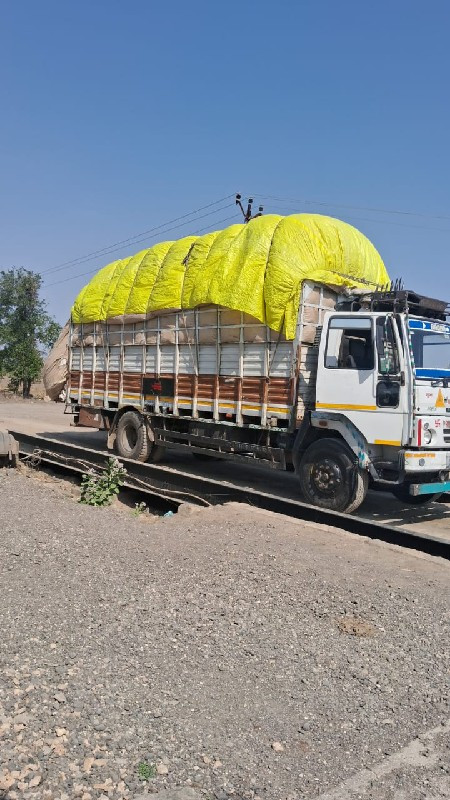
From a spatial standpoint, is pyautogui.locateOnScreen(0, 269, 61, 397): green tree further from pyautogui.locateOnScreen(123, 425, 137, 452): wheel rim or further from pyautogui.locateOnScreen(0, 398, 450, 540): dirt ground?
pyautogui.locateOnScreen(123, 425, 137, 452): wheel rim

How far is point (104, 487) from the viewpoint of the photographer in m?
9.07

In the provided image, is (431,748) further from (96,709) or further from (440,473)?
(440,473)

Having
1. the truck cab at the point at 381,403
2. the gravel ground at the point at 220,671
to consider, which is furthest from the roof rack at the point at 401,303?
the gravel ground at the point at 220,671

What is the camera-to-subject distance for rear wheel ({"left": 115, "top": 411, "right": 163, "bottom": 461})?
1245 centimetres

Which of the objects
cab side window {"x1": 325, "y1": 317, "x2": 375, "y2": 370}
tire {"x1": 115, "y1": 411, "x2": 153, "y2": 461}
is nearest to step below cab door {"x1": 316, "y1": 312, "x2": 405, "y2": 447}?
cab side window {"x1": 325, "y1": 317, "x2": 375, "y2": 370}

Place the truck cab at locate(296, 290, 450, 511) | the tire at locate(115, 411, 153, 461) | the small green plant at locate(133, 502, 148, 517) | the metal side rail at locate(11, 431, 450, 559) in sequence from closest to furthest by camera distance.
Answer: the metal side rail at locate(11, 431, 450, 559), the truck cab at locate(296, 290, 450, 511), the small green plant at locate(133, 502, 148, 517), the tire at locate(115, 411, 153, 461)

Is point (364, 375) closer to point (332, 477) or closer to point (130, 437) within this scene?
point (332, 477)

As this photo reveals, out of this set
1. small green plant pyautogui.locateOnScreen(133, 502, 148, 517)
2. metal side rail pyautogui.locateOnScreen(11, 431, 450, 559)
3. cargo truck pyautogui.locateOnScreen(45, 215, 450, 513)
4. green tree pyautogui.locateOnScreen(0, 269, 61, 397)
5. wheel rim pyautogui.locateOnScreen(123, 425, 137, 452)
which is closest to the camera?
metal side rail pyautogui.locateOnScreen(11, 431, 450, 559)

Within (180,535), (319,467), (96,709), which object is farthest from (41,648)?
(319,467)

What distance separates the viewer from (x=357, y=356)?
8.45 metres

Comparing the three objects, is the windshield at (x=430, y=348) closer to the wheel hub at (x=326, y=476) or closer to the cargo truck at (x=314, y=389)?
the cargo truck at (x=314, y=389)

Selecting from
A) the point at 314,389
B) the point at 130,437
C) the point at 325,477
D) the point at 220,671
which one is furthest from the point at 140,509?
the point at 220,671

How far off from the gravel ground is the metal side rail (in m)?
0.68

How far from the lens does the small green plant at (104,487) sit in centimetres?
863
